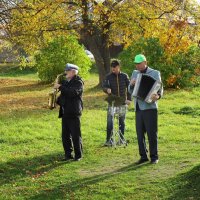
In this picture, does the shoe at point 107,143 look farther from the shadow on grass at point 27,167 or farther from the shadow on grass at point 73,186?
the shadow on grass at point 73,186

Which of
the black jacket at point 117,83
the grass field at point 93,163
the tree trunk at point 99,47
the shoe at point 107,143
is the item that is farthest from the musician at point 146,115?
the tree trunk at point 99,47

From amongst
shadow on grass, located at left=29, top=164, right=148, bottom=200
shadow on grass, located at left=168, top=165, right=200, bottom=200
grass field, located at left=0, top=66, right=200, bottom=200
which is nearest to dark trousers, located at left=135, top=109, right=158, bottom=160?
grass field, located at left=0, top=66, right=200, bottom=200

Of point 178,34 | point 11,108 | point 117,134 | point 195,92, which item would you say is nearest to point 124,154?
point 117,134

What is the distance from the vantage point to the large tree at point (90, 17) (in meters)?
17.5

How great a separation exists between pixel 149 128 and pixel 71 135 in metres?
1.58

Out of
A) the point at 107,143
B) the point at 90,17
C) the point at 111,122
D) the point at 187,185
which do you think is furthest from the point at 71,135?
the point at 90,17

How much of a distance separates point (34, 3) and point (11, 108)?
154 inches

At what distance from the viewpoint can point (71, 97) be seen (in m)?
9.02

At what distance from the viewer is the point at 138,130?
8.76 m

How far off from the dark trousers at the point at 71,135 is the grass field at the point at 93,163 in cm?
30

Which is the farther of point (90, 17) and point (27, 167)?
point (90, 17)

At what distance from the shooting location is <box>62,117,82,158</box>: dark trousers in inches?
359

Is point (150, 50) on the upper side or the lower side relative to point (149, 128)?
upper

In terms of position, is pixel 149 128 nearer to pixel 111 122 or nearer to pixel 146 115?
pixel 146 115
